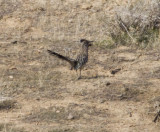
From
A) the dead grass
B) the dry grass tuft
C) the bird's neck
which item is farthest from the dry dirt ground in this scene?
the bird's neck

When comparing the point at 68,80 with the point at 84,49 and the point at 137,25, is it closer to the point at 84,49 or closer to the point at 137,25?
the point at 84,49

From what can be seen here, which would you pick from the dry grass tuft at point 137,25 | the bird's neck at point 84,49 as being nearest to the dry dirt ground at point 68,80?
the dry grass tuft at point 137,25

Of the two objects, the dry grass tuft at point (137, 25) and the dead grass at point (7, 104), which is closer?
the dead grass at point (7, 104)

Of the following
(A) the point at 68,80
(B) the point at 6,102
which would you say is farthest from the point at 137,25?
(B) the point at 6,102

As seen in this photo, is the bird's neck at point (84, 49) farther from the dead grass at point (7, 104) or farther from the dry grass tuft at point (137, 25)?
the dead grass at point (7, 104)

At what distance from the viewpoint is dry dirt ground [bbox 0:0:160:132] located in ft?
21.5

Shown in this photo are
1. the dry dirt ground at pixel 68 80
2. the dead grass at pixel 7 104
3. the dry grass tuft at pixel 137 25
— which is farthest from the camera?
the dry grass tuft at pixel 137 25

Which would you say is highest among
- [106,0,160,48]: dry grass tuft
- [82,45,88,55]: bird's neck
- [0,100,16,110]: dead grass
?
[106,0,160,48]: dry grass tuft

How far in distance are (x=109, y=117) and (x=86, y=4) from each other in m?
3.90

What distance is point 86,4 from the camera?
32.8 feet

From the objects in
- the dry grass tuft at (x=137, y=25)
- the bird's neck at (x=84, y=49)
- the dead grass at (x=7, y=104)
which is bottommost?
the dead grass at (x=7, y=104)

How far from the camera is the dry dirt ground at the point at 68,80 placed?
6.56 metres

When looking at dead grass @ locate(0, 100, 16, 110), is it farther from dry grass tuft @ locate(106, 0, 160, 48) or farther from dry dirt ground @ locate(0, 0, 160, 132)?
dry grass tuft @ locate(106, 0, 160, 48)

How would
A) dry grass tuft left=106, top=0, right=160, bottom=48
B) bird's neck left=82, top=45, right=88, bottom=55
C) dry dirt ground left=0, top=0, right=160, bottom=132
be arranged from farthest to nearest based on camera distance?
dry grass tuft left=106, top=0, right=160, bottom=48 < bird's neck left=82, top=45, right=88, bottom=55 < dry dirt ground left=0, top=0, right=160, bottom=132
